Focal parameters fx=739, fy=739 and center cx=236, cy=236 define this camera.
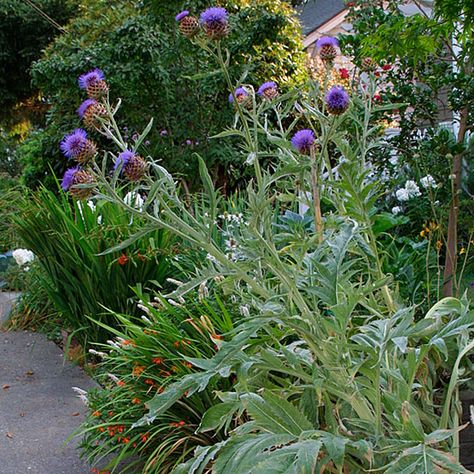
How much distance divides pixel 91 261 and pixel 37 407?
1.04 m

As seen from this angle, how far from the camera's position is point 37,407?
4.45 metres

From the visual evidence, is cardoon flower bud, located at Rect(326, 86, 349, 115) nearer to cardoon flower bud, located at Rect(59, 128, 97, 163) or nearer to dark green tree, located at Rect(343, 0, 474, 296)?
dark green tree, located at Rect(343, 0, 474, 296)

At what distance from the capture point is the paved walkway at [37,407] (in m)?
3.69

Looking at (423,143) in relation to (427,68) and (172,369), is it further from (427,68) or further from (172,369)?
(172,369)

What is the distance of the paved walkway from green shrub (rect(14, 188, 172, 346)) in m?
0.34

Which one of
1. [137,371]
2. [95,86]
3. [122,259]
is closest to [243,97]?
[95,86]

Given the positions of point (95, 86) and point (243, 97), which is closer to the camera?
point (95, 86)

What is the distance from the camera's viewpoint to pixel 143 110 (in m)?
8.60

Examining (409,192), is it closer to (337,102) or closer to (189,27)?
(337,102)

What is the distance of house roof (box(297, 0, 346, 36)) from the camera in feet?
48.8

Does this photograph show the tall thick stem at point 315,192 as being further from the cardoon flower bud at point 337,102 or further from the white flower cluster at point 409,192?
the white flower cluster at point 409,192

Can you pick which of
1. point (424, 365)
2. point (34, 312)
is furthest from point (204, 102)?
point (424, 365)

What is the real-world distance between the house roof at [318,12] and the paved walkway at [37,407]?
417 inches

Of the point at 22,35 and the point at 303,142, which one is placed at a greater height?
the point at 22,35
